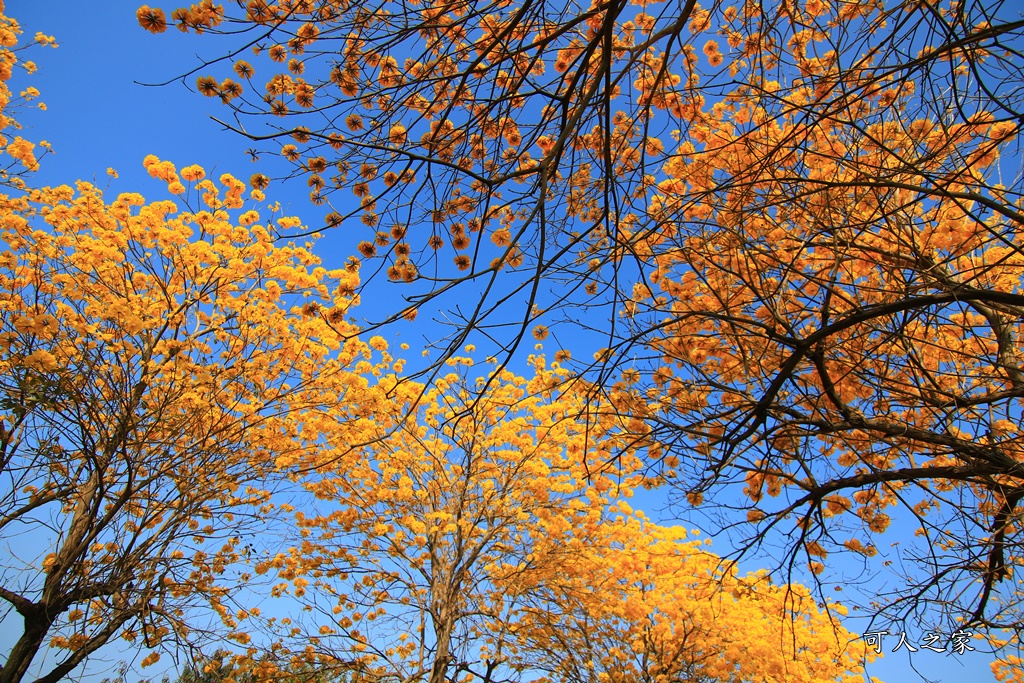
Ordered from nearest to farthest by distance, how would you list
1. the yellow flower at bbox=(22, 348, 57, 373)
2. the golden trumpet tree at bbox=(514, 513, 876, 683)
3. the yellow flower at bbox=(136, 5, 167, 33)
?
the yellow flower at bbox=(136, 5, 167, 33), the yellow flower at bbox=(22, 348, 57, 373), the golden trumpet tree at bbox=(514, 513, 876, 683)

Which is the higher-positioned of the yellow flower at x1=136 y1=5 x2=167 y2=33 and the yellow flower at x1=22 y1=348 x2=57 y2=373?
the yellow flower at x1=136 y1=5 x2=167 y2=33

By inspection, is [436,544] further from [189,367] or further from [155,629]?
[189,367]

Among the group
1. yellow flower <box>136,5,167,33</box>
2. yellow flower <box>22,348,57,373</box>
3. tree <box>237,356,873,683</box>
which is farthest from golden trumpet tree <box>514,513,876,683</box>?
yellow flower <box>136,5,167,33</box>

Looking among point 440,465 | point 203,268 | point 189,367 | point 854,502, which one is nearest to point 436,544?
point 440,465

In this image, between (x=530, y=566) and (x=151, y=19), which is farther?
(x=530, y=566)

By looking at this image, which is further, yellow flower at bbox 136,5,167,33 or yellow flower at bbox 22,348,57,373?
yellow flower at bbox 22,348,57,373

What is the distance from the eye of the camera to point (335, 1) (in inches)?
81.4

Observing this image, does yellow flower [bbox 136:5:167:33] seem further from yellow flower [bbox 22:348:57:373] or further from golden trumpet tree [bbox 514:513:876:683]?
golden trumpet tree [bbox 514:513:876:683]

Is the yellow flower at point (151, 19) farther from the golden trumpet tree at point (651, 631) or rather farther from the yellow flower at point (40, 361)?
the golden trumpet tree at point (651, 631)

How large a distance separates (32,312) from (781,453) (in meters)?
5.19

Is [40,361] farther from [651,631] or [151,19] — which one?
[651,631]

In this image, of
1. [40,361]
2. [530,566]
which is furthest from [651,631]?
[40,361]

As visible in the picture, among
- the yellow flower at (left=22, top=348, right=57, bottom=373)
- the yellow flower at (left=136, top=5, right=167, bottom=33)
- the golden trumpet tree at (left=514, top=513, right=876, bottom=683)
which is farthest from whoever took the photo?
the golden trumpet tree at (left=514, top=513, right=876, bottom=683)

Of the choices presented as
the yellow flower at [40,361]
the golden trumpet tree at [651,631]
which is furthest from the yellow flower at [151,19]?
the golden trumpet tree at [651,631]
